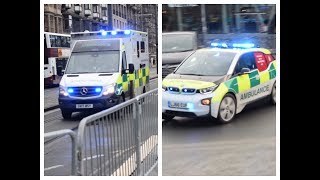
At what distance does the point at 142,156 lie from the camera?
521cm

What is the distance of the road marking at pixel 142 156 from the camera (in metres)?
4.76

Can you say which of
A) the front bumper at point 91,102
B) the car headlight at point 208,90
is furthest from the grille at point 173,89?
the front bumper at point 91,102

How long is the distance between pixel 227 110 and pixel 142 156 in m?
1.30

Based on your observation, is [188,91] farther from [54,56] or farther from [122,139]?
[54,56]

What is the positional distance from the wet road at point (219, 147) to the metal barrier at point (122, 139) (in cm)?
24

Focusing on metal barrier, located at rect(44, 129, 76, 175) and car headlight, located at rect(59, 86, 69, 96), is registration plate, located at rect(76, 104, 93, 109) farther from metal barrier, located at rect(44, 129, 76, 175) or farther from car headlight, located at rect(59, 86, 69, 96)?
metal barrier, located at rect(44, 129, 76, 175)

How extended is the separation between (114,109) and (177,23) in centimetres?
163

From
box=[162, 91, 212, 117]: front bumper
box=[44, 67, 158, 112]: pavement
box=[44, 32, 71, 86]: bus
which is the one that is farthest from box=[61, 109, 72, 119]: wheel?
box=[162, 91, 212, 117]: front bumper

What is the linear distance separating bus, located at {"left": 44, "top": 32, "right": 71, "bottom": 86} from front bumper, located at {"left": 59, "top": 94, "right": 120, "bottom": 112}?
27 cm

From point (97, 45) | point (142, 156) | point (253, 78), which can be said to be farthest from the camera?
point (97, 45)

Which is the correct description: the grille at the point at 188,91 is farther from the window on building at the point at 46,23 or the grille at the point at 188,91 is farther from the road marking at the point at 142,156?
the window on building at the point at 46,23

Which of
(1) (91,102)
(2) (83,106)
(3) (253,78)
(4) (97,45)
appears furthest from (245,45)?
(2) (83,106)

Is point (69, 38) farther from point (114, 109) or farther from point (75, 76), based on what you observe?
point (114, 109)
